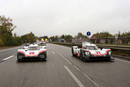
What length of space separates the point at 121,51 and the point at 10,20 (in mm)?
50796

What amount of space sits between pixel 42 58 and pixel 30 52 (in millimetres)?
1043

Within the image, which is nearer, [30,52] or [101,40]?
[30,52]

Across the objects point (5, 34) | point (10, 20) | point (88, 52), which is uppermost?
point (10, 20)

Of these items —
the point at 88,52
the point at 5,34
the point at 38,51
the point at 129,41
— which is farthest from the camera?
the point at 5,34

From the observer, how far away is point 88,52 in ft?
30.2

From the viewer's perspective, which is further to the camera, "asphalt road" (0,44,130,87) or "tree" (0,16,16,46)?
"tree" (0,16,16,46)

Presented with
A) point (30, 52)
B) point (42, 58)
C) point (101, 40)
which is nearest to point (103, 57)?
point (42, 58)

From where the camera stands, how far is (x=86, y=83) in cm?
463

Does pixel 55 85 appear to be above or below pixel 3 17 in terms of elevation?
below

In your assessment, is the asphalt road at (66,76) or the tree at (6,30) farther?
the tree at (6,30)

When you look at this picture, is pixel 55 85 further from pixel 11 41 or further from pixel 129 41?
pixel 11 41

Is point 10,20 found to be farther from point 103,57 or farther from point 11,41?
point 103,57

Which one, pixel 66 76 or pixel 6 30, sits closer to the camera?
pixel 66 76

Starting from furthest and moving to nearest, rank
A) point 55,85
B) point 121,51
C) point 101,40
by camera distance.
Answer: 1. point 101,40
2. point 121,51
3. point 55,85
